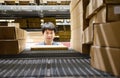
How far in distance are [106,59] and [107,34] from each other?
0.21m

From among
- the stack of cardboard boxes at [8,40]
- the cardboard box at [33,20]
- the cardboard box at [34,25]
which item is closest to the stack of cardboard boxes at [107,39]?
the stack of cardboard boxes at [8,40]

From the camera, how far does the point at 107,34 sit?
196 centimetres

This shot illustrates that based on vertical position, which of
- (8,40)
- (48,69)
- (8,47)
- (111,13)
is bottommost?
(48,69)

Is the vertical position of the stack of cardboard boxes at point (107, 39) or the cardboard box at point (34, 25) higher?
the cardboard box at point (34, 25)

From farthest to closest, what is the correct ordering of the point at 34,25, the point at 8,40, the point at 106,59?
the point at 34,25 < the point at 8,40 < the point at 106,59

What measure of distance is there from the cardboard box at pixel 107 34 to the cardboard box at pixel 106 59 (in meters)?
0.05

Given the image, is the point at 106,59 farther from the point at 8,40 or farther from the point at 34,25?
the point at 34,25

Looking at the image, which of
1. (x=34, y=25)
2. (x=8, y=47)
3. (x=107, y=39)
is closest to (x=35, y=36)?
(x=34, y=25)

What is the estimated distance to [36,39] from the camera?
25.2 feet

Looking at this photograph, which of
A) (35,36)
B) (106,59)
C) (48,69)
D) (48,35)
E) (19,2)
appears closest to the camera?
(106,59)

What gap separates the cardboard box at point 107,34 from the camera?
179 cm

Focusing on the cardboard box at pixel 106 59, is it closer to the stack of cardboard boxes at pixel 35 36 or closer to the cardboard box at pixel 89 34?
the cardboard box at pixel 89 34

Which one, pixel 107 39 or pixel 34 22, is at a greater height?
pixel 34 22

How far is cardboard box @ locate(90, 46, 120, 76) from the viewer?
5.84ft
